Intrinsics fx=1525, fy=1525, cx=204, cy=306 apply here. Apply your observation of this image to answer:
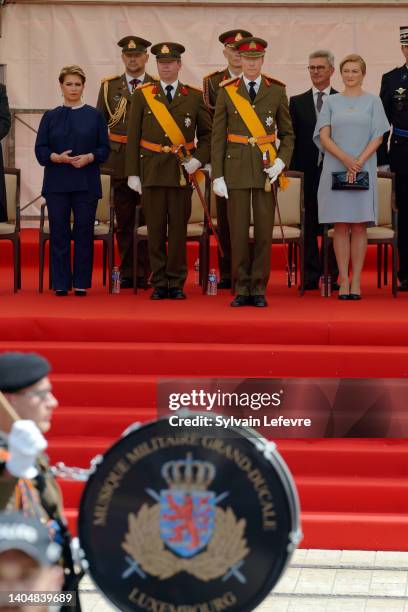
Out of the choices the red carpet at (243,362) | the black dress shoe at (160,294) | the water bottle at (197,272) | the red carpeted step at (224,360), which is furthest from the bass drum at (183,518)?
the water bottle at (197,272)

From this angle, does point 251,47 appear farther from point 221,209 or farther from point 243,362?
point 243,362

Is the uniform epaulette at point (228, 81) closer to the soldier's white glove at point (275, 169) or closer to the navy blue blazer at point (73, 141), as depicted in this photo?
the soldier's white glove at point (275, 169)

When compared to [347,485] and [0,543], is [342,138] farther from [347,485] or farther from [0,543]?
[0,543]

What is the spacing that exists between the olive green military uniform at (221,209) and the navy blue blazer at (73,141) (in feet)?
2.59

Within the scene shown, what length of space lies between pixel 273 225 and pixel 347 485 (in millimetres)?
2694

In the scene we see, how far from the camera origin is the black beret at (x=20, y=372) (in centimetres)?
408

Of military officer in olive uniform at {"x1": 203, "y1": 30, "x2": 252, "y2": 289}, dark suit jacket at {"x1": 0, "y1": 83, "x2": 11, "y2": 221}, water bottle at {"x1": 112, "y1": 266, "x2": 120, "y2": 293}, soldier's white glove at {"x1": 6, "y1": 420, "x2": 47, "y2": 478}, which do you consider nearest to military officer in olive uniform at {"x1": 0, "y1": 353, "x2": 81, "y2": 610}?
soldier's white glove at {"x1": 6, "y1": 420, "x2": 47, "y2": 478}

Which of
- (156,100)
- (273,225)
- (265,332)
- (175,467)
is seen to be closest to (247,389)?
(265,332)

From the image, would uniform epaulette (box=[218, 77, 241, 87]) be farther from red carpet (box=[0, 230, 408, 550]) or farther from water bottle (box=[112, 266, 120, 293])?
water bottle (box=[112, 266, 120, 293])

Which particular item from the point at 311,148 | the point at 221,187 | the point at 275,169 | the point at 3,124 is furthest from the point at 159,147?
the point at 311,148

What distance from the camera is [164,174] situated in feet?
33.0

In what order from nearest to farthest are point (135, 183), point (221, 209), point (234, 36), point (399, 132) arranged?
point (135, 183) → point (399, 132) → point (221, 209) → point (234, 36)

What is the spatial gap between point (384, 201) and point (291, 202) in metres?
0.66

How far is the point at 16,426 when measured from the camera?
3.82 metres
